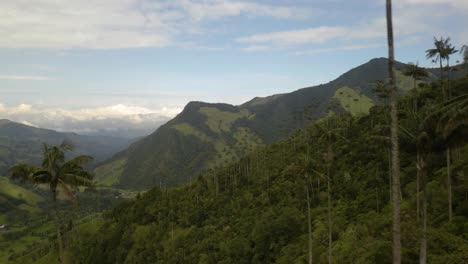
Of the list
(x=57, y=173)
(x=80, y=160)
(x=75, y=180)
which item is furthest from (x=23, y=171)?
(x=80, y=160)

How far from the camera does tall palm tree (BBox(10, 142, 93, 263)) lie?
21.2 meters

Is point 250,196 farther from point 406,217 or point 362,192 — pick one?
point 406,217

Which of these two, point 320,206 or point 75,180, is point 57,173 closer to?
point 75,180

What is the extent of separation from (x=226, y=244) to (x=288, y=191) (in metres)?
21.2

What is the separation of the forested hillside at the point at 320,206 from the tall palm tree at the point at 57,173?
2157cm

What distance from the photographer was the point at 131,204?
17150 cm

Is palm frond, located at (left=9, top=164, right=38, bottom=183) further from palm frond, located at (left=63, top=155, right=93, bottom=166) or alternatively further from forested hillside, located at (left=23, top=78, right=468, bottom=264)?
forested hillside, located at (left=23, top=78, right=468, bottom=264)

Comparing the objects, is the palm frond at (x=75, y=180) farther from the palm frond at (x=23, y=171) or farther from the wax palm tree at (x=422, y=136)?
the wax palm tree at (x=422, y=136)

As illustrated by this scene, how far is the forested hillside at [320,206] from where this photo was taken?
3178 centimetres

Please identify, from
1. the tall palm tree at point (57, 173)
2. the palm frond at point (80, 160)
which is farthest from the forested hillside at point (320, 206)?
the tall palm tree at point (57, 173)

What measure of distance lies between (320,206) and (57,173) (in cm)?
6097

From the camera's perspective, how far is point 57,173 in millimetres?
21953

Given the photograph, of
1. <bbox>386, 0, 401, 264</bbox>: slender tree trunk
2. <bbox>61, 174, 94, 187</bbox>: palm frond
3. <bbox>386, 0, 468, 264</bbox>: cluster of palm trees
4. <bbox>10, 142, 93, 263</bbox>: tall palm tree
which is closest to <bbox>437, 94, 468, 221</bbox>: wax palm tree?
<bbox>386, 0, 468, 264</bbox>: cluster of palm trees

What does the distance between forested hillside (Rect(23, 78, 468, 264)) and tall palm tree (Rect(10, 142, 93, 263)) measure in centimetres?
2157
